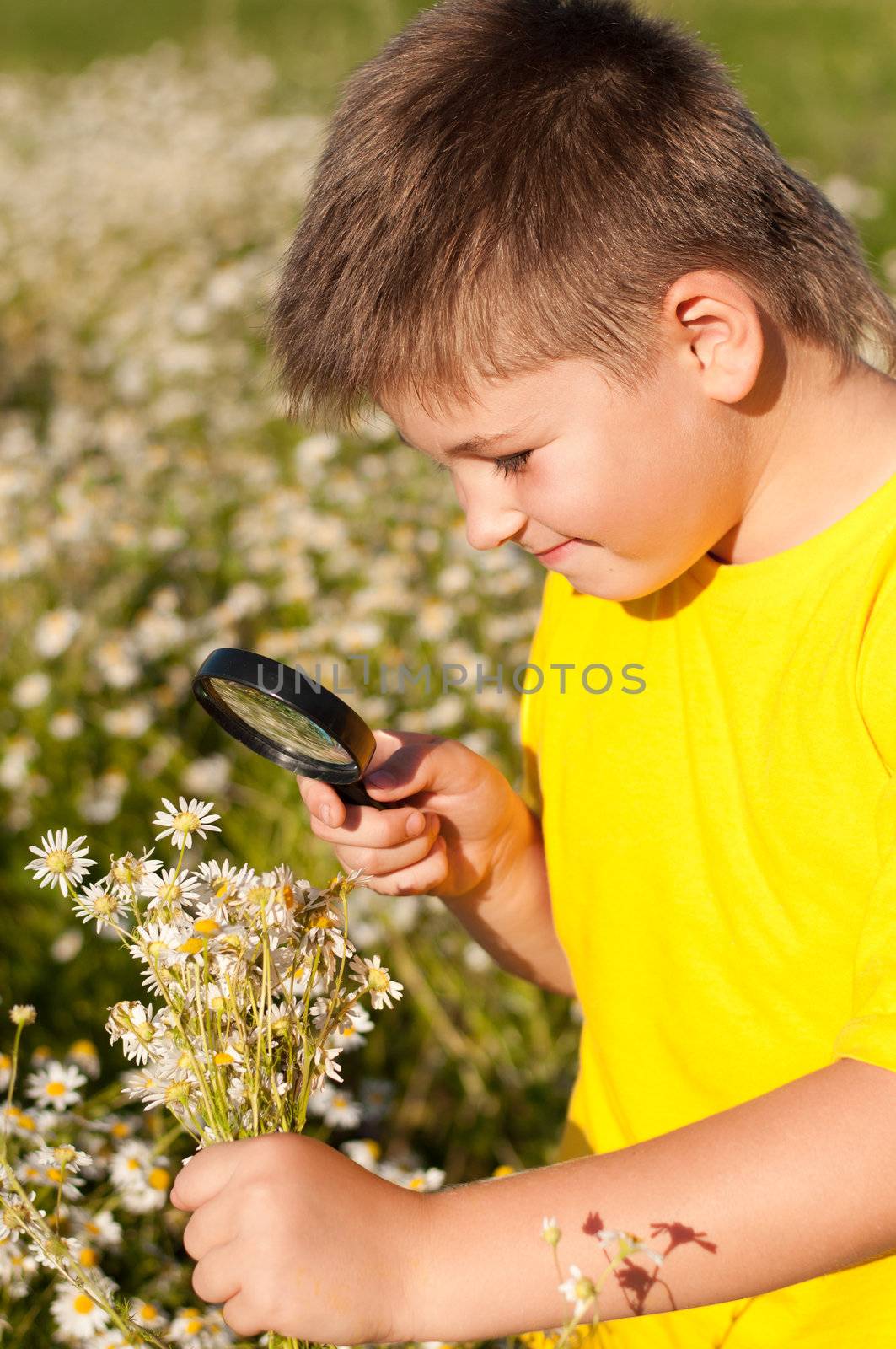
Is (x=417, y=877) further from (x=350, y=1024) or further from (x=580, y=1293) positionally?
(x=580, y=1293)

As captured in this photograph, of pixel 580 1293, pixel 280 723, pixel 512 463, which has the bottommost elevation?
pixel 580 1293

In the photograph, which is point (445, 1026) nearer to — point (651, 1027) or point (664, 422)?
point (651, 1027)

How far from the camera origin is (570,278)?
1.19 meters

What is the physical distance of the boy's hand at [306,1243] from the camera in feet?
3.12

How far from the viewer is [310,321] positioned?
132cm

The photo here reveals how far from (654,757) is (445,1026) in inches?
42.8

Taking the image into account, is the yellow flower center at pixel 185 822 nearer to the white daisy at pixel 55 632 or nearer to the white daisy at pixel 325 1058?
the white daisy at pixel 325 1058

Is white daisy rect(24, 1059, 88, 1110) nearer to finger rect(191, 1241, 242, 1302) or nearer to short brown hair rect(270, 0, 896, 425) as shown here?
finger rect(191, 1241, 242, 1302)

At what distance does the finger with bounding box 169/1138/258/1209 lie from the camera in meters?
0.99

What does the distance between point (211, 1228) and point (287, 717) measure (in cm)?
41

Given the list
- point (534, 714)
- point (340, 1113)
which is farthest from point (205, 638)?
point (534, 714)

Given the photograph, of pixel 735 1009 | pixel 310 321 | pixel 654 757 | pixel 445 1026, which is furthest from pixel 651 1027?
pixel 445 1026

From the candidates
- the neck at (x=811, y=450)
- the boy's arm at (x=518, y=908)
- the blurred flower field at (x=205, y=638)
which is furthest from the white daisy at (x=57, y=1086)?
the neck at (x=811, y=450)

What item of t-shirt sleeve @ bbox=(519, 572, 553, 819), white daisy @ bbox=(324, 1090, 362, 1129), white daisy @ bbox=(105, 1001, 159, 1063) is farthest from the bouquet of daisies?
white daisy @ bbox=(324, 1090, 362, 1129)
